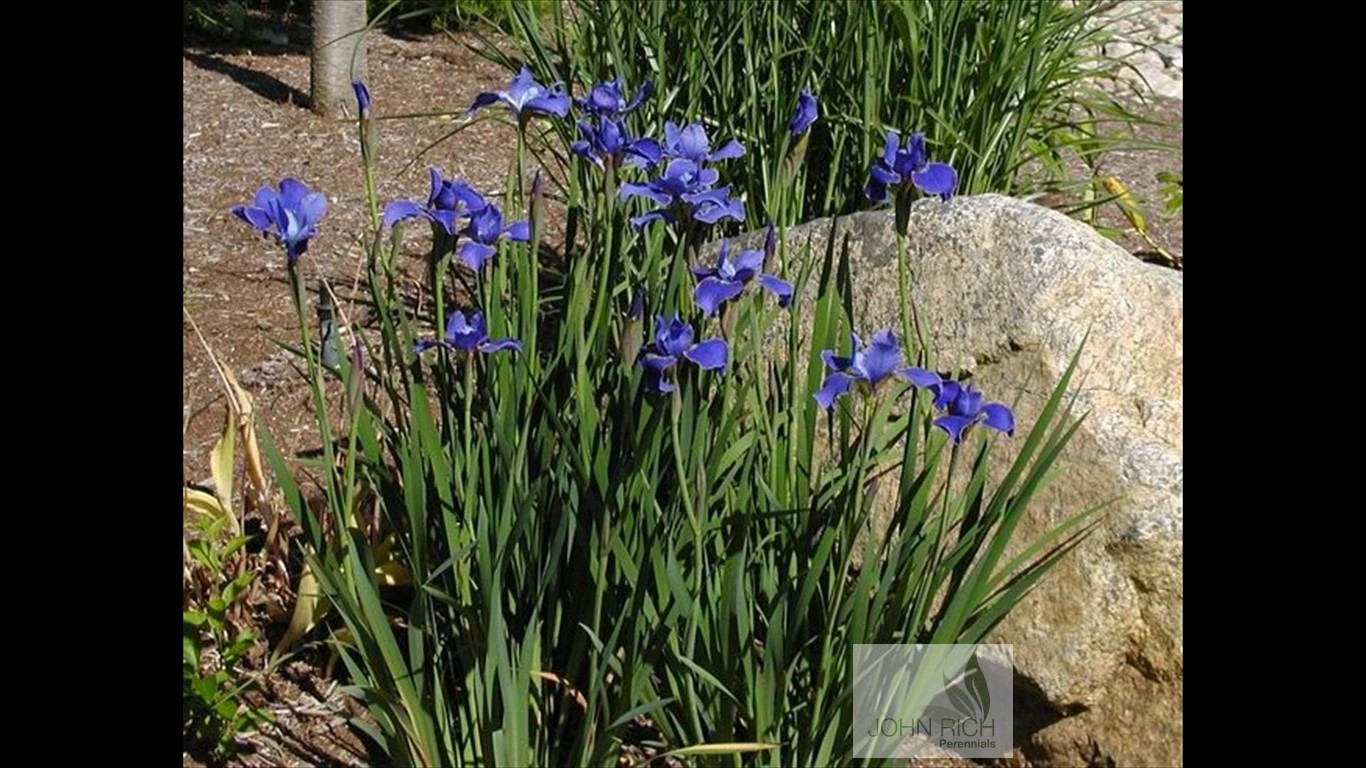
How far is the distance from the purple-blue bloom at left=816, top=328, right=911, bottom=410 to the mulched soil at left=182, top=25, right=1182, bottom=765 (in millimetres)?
949

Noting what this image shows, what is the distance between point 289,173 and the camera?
3994mm

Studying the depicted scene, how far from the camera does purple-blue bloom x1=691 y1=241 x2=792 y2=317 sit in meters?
1.83

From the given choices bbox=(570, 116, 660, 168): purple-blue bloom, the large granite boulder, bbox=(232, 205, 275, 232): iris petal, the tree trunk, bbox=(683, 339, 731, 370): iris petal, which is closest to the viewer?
bbox=(683, 339, 731, 370): iris petal

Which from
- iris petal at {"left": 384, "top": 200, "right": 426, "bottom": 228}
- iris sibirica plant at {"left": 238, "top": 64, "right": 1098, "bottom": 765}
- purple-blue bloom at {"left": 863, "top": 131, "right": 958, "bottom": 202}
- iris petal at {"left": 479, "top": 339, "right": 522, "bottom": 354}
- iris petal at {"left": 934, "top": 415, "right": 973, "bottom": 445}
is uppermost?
purple-blue bloom at {"left": 863, "top": 131, "right": 958, "bottom": 202}

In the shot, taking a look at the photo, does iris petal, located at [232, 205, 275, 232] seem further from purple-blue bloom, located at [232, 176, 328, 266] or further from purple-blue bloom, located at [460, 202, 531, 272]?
purple-blue bloom, located at [460, 202, 531, 272]

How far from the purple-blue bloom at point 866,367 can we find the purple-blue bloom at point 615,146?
0.44 meters

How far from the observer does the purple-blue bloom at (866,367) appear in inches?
69.3

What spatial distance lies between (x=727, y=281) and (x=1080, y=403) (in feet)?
2.80

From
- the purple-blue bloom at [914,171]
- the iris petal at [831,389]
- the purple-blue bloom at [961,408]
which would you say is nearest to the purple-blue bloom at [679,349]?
the iris petal at [831,389]

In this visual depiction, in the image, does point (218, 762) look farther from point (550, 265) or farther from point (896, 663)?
point (550, 265)

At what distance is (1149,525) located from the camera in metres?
2.28

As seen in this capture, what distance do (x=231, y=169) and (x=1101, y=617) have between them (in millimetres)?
2622

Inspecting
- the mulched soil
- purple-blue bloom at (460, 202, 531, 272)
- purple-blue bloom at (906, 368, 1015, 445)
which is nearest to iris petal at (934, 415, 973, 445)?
purple-blue bloom at (906, 368, 1015, 445)
